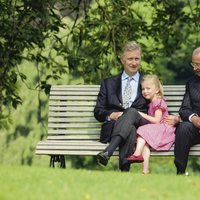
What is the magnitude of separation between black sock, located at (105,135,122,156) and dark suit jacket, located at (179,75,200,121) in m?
0.79

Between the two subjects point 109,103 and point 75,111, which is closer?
point 109,103

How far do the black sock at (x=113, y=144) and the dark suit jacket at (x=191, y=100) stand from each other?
31.0 inches

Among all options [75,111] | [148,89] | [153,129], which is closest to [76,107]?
[75,111]

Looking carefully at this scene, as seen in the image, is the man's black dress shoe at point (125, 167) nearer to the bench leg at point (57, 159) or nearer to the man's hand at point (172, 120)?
the man's hand at point (172, 120)

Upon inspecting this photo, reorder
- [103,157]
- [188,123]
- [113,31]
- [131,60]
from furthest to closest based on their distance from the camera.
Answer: [113,31], [131,60], [188,123], [103,157]

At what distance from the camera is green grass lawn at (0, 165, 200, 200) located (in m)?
7.16

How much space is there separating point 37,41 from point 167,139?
3.07 metres

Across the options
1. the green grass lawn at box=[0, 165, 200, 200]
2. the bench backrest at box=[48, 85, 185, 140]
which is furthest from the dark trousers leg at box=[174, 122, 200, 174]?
the green grass lawn at box=[0, 165, 200, 200]

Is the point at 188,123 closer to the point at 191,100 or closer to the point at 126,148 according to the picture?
the point at 191,100

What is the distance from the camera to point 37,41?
12.4m

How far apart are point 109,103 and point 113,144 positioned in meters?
0.81

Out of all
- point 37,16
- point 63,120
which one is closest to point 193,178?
point 63,120

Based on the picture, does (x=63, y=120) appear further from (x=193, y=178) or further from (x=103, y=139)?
(x=193, y=178)

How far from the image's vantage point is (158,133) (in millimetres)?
9883
